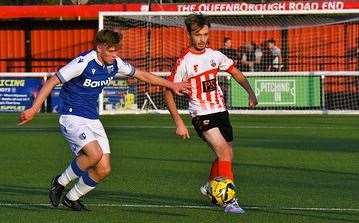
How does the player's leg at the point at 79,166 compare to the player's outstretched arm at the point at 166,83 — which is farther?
the player's leg at the point at 79,166

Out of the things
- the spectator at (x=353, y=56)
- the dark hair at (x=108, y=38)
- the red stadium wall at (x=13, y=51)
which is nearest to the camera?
the dark hair at (x=108, y=38)

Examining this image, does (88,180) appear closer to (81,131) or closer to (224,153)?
(81,131)

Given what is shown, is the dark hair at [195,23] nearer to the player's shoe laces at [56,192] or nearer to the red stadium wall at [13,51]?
the player's shoe laces at [56,192]

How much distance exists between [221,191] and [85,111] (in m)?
1.67

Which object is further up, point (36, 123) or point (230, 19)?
point (230, 19)

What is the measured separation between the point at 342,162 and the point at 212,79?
5988 millimetres

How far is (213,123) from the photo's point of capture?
11.7 meters

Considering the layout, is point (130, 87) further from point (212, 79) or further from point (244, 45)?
point (212, 79)

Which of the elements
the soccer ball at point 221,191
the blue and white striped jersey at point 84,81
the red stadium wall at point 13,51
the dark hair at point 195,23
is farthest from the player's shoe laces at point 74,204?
the red stadium wall at point 13,51

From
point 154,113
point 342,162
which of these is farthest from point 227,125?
point 154,113

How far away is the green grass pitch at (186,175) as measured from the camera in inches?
440

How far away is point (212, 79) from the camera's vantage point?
1177 centimetres

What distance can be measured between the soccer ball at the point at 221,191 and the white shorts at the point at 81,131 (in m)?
1.20

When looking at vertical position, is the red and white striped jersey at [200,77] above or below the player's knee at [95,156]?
above
